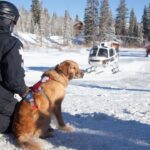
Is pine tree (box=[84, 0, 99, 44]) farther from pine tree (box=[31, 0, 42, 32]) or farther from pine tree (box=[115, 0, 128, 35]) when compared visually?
pine tree (box=[31, 0, 42, 32])

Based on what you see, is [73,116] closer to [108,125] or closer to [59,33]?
[108,125]

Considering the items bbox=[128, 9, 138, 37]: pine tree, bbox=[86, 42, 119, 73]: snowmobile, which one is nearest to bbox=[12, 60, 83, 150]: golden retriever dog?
bbox=[86, 42, 119, 73]: snowmobile

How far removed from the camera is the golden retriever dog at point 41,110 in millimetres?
6004

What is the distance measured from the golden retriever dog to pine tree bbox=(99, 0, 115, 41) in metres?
80.3

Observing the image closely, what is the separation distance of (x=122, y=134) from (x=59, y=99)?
1074 mm

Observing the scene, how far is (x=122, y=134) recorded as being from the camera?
668cm

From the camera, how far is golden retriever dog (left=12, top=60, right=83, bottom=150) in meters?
6.00

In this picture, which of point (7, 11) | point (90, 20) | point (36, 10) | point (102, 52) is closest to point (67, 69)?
point (7, 11)

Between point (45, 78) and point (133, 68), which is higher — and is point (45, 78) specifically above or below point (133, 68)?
above

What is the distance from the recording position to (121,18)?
326 ft

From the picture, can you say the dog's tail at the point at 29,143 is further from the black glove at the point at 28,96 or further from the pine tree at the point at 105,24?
the pine tree at the point at 105,24

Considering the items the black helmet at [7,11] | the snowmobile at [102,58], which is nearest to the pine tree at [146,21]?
the snowmobile at [102,58]

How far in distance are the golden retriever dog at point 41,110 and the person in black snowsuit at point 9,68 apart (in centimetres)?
16

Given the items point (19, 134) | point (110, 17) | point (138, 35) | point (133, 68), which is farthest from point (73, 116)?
point (138, 35)
